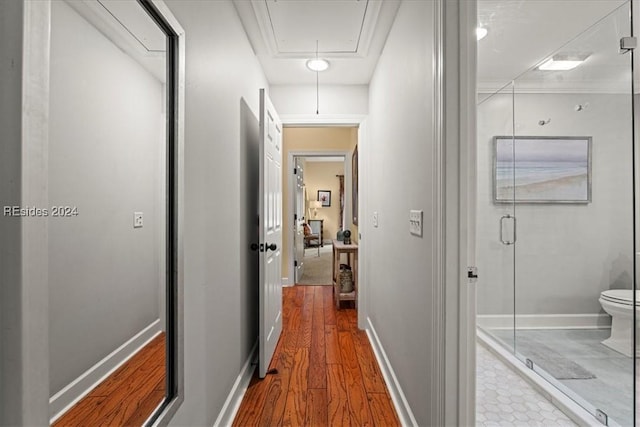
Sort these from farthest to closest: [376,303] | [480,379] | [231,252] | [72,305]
A: [376,303]
[480,379]
[231,252]
[72,305]

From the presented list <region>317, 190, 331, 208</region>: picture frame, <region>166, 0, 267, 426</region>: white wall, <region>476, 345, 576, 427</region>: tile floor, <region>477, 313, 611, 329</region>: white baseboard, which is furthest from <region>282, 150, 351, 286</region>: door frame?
<region>317, 190, 331, 208</region>: picture frame

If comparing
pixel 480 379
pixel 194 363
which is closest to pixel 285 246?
pixel 480 379

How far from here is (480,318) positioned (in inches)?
126

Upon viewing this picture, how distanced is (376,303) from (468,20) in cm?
216

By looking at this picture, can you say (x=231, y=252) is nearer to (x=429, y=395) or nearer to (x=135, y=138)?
(x=135, y=138)

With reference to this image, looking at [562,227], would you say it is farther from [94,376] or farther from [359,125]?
[94,376]

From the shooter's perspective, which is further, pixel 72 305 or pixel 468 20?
pixel 468 20

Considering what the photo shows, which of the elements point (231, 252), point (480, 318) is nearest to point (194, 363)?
point (231, 252)

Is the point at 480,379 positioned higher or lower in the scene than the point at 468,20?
lower

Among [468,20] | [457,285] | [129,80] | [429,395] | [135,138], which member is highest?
[468,20]

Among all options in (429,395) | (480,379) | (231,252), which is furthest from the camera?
(480,379)

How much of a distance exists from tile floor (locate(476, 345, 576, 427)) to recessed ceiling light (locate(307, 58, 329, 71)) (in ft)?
9.18

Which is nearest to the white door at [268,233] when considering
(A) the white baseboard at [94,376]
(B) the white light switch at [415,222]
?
(B) the white light switch at [415,222]

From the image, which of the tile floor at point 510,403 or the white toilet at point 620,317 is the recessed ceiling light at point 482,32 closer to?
the white toilet at point 620,317
